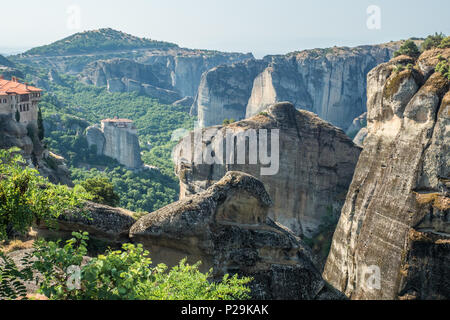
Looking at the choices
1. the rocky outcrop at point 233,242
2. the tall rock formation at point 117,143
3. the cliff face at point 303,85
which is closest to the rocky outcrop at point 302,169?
the rocky outcrop at point 233,242

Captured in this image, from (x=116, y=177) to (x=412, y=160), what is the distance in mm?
56505

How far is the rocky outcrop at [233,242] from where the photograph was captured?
47.0ft

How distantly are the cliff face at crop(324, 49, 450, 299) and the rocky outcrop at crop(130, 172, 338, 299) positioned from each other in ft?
32.3

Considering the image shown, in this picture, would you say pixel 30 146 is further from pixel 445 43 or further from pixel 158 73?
pixel 158 73

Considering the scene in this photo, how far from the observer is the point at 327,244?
37.3m

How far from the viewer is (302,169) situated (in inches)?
1539

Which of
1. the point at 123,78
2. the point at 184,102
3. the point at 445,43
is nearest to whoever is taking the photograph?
the point at 445,43

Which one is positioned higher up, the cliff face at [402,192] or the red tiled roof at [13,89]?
the red tiled roof at [13,89]

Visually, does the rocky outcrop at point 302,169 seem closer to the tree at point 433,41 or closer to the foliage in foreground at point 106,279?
the tree at point 433,41

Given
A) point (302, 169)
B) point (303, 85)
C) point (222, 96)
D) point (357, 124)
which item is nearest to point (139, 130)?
point (222, 96)

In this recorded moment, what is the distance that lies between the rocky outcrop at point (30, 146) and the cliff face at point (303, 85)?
2744 inches

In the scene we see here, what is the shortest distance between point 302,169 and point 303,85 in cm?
8275

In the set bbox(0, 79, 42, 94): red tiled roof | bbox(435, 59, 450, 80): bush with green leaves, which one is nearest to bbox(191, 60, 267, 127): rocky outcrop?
bbox(0, 79, 42, 94): red tiled roof

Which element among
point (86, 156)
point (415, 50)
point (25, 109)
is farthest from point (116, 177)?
point (415, 50)
